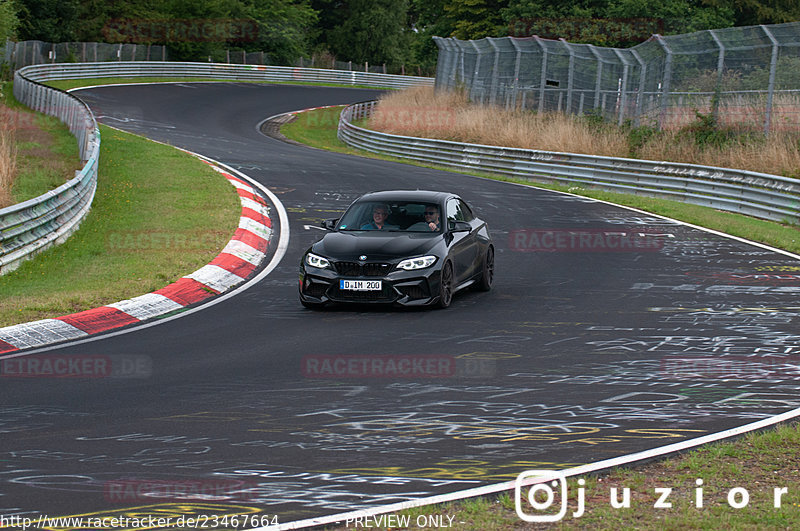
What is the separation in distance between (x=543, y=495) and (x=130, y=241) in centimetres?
1276

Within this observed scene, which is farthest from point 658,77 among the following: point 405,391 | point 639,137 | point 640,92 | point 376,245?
point 405,391

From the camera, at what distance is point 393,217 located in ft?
45.2

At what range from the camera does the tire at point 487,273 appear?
1426cm

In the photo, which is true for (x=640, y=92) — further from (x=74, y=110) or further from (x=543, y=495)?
(x=543, y=495)

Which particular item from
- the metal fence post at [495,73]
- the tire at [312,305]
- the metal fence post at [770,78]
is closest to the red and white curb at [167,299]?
the tire at [312,305]

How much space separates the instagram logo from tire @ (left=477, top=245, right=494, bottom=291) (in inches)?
316

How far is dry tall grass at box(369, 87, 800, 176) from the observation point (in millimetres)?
25641

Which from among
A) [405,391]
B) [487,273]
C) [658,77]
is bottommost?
[487,273]

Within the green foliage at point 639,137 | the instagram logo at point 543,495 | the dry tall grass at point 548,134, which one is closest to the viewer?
the instagram logo at point 543,495

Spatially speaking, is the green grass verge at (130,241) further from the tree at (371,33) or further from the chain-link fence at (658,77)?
the tree at (371,33)

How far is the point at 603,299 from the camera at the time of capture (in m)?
13.5

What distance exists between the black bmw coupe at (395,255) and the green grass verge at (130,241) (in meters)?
2.45

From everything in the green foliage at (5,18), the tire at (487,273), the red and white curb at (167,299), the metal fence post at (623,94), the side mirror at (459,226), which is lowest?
the red and white curb at (167,299)

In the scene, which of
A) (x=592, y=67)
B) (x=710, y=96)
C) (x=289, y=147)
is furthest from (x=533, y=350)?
(x=289, y=147)
